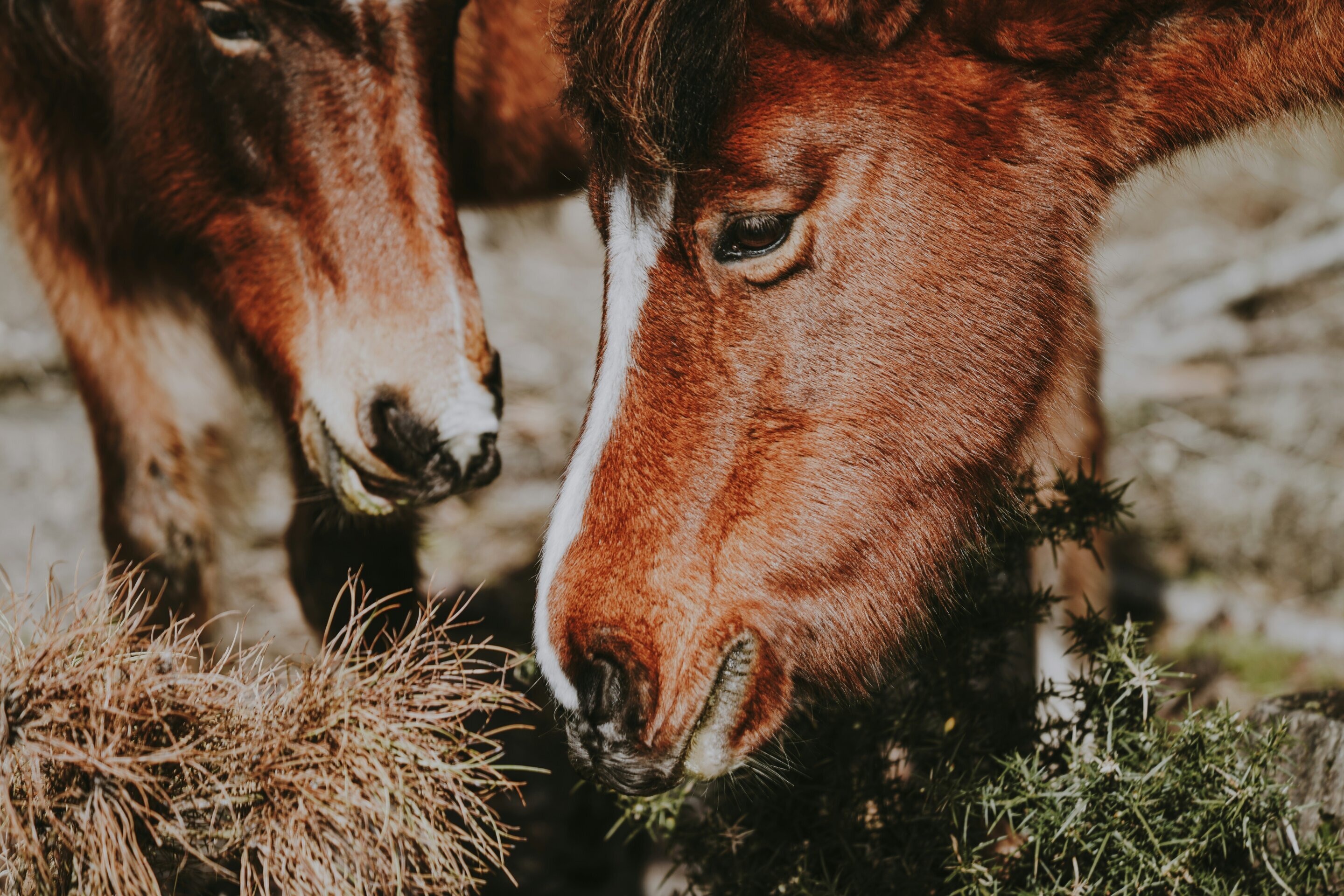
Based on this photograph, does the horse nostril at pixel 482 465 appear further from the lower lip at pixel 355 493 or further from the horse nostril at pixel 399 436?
the lower lip at pixel 355 493

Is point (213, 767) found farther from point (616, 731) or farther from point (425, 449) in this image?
point (425, 449)

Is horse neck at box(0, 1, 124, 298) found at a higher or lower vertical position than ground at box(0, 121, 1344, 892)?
higher

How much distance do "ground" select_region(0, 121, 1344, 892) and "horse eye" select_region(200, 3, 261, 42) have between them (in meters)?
1.38

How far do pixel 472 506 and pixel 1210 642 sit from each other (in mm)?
3219

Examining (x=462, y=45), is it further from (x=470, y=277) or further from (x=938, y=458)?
(x=938, y=458)

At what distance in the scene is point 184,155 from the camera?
2.47 metres

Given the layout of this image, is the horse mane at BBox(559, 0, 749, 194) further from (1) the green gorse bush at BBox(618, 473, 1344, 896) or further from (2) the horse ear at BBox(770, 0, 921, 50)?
(1) the green gorse bush at BBox(618, 473, 1344, 896)

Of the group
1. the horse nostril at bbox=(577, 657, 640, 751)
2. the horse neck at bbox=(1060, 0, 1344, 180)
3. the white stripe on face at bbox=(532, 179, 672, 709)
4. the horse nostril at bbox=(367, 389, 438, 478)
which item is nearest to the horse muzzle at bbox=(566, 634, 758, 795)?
the horse nostril at bbox=(577, 657, 640, 751)

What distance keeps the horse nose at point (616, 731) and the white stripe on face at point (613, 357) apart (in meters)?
0.12

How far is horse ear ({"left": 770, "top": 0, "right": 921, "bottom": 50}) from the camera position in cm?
167

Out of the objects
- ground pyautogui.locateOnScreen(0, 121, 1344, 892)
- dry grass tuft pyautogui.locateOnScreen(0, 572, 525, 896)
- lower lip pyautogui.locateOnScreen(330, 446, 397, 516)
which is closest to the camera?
dry grass tuft pyautogui.locateOnScreen(0, 572, 525, 896)

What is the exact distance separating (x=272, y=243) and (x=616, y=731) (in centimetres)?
157

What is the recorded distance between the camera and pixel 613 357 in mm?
1752

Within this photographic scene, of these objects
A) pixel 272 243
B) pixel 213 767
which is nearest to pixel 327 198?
pixel 272 243
